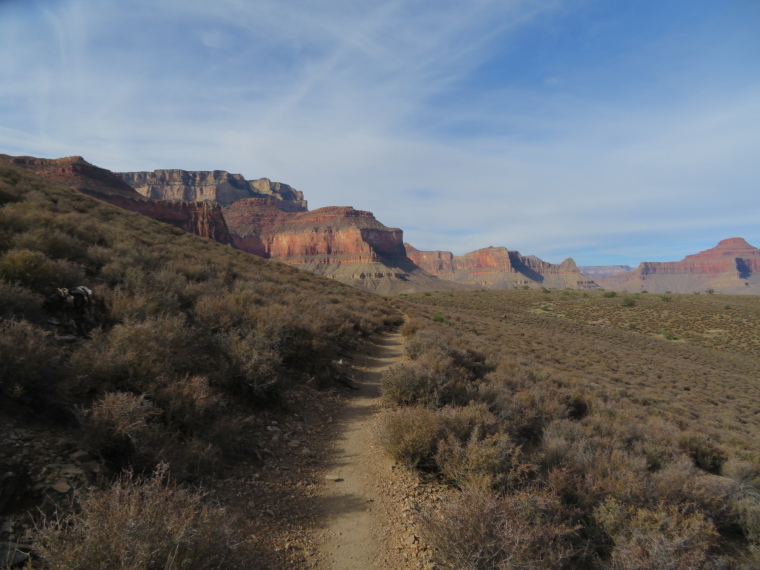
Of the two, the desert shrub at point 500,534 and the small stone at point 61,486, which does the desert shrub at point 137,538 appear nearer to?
the small stone at point 61,486

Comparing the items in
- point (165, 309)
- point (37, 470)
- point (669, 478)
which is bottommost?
point (669, 478)

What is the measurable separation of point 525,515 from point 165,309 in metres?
6.74

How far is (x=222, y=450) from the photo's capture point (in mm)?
4262

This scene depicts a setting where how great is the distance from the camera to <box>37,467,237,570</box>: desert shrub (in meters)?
1.89

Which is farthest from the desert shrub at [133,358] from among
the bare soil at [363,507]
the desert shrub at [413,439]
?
the desert shrub at [413,439]

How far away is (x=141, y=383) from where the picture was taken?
161 inches

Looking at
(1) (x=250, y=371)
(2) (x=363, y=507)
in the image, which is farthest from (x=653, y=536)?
(1) (x=250, y=371)

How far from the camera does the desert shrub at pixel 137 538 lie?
1.89 meters

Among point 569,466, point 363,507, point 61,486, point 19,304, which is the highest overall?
point 19,304

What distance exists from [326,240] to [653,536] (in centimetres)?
15003

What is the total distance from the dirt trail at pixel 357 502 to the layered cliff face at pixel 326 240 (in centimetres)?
11343

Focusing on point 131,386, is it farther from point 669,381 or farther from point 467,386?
point 669,381

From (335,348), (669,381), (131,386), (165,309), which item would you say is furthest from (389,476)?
(669,381)

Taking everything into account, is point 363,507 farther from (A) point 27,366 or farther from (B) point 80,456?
(A) point 27,366
